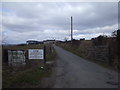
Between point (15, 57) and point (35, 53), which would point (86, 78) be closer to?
point (35, 53)

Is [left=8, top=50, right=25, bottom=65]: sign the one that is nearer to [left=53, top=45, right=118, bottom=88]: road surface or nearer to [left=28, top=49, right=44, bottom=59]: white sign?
[left=28, top=49, right=44, bottom=59]: white sign

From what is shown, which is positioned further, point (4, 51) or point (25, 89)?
point (4, 51)

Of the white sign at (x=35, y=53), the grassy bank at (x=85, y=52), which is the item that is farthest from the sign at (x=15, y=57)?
the grassy bank at (x=85, y=52)

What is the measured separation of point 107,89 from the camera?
8.09 meters

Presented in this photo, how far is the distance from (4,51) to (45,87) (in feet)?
34.5

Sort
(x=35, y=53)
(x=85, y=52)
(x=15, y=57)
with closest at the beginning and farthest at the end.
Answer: (x=15, y=57) → (x=35, y=53) → (x=85, y=52)

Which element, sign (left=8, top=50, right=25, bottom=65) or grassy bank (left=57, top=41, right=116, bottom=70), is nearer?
sign (left=8, top=50, right=25, bottom=65)

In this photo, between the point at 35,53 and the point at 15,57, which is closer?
the point at 15,57

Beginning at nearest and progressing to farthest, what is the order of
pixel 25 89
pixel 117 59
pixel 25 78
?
pixel 25 89, pixel 25 78, pixel 117 59

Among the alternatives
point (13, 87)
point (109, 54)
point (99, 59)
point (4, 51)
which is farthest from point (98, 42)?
point (13, 87)

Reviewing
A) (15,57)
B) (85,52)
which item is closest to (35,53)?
(15,57)

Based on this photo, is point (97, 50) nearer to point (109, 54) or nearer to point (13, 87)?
point (109, 54)

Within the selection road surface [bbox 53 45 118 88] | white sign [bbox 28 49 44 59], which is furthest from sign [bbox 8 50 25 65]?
road surface [bbox 53 45 118 88]

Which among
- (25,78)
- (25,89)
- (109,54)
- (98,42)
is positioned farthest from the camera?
(98,42)
